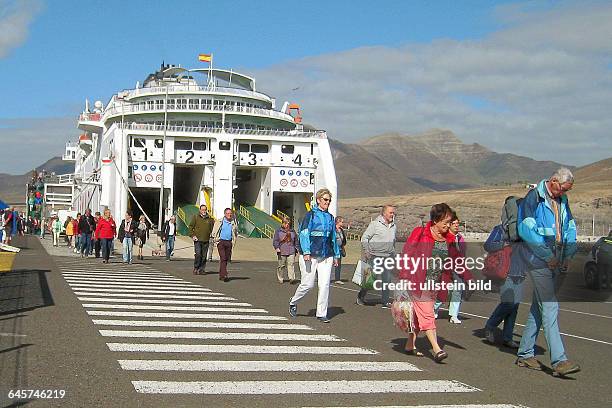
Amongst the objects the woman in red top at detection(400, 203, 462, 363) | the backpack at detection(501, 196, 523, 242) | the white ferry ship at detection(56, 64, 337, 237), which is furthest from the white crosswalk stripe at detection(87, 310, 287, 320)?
the white ferry ship at detection(56, 64, 337, 237)

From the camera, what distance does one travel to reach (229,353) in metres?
7.98

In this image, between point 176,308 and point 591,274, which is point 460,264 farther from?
point 591,274

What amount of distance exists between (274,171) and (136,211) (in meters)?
9.23

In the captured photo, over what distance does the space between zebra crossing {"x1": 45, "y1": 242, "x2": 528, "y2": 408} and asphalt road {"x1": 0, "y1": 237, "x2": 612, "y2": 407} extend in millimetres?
15

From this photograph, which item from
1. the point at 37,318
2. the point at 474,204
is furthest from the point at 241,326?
the point at 474,204

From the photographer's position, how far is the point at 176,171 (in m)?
47.7

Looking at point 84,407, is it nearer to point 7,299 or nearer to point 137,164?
point 7,299

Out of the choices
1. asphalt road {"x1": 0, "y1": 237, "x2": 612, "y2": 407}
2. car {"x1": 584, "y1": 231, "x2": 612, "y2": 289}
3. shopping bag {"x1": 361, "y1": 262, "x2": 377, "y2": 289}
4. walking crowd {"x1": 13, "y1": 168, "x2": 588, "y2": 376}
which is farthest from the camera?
car {"x1": 584, "y1": 231, "x2": 612, "y2": 289}

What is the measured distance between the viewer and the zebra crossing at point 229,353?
6488 millimetres

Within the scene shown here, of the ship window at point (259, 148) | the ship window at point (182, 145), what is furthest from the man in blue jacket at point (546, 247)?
the ship window at point (259, 148)

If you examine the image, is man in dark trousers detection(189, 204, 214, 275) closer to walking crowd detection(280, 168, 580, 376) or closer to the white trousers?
the white trousers

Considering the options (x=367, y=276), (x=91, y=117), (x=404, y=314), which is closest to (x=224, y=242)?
(x=367, y=276)

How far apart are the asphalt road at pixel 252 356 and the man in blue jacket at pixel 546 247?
1.37 feet

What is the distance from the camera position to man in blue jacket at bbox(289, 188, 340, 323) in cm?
1055
